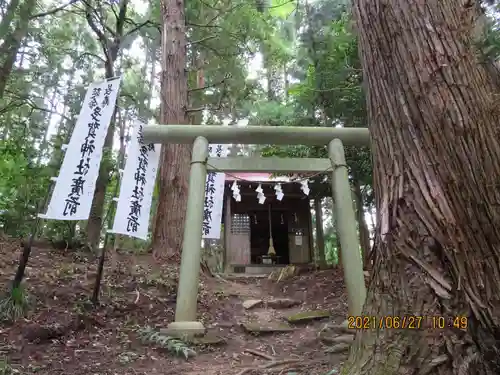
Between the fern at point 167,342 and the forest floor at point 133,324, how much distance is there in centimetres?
6

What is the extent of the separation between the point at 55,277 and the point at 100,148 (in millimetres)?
1890

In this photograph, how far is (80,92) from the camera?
27.1 ft

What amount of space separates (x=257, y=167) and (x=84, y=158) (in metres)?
2.33

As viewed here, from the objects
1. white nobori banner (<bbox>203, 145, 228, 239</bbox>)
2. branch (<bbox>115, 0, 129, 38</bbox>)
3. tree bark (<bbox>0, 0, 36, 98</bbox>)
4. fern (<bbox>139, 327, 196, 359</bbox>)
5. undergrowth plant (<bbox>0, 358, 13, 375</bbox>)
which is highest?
branch (<bbox>115, 0, 129, 38</bbox>)

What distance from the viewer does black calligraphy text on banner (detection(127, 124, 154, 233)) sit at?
200 inches

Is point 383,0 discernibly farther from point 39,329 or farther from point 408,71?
point 39,329

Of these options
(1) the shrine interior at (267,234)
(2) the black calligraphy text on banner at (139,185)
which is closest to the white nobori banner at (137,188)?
(2) the black calligraphy text on banner at (139,185)

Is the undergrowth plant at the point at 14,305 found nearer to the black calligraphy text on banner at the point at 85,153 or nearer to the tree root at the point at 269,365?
the black calligraphy text on banner at the point at 85,153

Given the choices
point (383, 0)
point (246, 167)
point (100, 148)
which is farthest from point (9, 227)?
point (383, 0)

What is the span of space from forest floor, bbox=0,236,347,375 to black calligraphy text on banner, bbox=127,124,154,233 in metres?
1.06

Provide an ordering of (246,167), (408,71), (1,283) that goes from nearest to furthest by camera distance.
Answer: (408,71)
(1,283)
(246,167)

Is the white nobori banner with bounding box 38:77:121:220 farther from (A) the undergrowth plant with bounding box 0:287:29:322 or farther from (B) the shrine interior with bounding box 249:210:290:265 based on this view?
(B) the shrine interior with bounding box 249:210:290:265

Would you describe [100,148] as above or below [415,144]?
above
